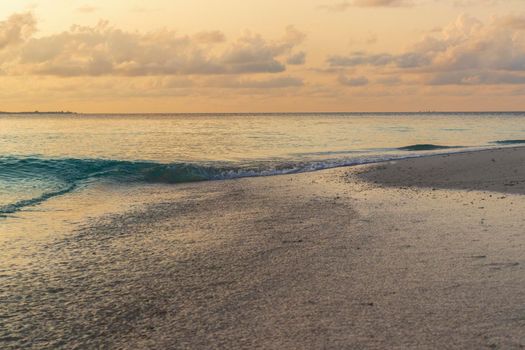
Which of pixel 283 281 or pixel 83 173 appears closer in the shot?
pixel 283 281

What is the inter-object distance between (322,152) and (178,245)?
29.9 metres

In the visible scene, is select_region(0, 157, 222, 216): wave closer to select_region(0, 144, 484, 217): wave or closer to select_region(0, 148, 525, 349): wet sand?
select_region(0, 144, 484, 217): wave

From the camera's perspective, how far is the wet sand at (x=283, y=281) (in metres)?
5.45

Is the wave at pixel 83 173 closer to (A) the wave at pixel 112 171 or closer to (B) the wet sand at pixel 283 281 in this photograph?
(A) the wave at pixel 112 171

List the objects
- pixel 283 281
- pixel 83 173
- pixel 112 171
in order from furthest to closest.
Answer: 1. pixel 83 173
2. pixel 112 171
3. pixel 283 281

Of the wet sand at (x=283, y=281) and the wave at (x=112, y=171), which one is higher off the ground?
the wet sand at (x=283, y=281)

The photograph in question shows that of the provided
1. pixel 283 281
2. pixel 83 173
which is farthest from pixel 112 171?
pixel 283 281

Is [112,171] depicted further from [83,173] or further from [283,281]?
[283,281]

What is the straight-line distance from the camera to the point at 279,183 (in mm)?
20812

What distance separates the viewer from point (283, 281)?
728 cm

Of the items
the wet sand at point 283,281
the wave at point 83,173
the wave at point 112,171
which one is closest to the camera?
the wet sand at point 283,281

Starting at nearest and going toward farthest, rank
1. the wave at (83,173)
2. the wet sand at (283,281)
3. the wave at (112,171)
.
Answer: the wet sand at (283,281) → the wave at (112,171) → the wave at (83,173)

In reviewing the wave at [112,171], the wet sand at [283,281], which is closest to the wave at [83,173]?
the wave at [112,171]

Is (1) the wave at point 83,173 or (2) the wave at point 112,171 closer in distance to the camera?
(2) the wave at point 112,171
